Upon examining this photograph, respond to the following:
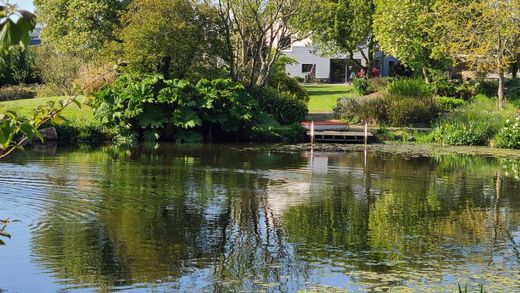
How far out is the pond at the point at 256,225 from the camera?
32.5ft

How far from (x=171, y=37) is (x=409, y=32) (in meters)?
13.6

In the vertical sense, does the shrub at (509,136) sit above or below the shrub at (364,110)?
below

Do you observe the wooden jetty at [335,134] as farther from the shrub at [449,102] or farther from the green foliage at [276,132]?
the shrub at [449,102]

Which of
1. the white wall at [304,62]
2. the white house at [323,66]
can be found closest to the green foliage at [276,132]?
the white house at [323,66]

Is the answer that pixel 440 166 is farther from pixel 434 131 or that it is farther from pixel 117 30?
pixel 117 30

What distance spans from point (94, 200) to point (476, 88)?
29.9 m

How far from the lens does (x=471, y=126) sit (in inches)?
1190

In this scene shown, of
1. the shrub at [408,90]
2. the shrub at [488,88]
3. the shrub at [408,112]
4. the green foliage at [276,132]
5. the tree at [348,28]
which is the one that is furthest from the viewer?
the tree at [348,28]

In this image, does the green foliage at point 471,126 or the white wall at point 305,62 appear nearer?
the green foliage at point 471,126

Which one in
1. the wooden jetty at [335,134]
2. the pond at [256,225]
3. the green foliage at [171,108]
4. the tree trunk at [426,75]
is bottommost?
the pond at [256,225]

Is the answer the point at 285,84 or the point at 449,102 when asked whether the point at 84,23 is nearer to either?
the point at 285,84

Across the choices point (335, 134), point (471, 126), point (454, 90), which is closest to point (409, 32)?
point (454, 90)

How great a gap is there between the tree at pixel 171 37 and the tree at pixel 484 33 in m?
10.0

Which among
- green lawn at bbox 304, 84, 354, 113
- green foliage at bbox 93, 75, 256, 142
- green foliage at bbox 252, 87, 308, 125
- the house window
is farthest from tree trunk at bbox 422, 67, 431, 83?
the house window
